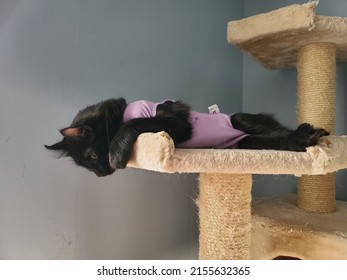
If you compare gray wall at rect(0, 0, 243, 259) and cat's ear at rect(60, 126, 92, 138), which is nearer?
cat's ear at rect(60, 126, 92, 138)

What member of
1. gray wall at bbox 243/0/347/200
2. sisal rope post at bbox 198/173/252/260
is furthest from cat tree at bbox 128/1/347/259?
gray wall at bbox 243/0/347/200

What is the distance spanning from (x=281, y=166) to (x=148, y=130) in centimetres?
33

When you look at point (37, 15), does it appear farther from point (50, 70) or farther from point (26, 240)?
point (26, 240)

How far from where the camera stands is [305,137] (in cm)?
77

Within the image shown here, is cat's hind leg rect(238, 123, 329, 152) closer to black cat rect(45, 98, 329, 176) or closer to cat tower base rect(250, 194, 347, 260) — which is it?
Answer: black cat rect(45, 98, 329, 176)

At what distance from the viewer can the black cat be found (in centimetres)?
75

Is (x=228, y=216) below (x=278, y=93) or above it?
below

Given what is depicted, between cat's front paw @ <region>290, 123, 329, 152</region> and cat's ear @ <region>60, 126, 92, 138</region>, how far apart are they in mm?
563

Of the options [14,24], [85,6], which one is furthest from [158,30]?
[14,24]

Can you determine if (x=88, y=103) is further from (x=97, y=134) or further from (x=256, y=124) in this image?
(x=256, y=124)

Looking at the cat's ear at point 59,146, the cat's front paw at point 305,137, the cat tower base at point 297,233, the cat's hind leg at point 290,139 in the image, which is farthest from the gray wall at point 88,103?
the cat's front paw at point 305,137

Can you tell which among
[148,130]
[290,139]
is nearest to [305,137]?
[290,139]

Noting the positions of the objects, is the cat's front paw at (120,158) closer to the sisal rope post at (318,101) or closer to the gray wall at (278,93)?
the sisal rope post at (318,101)

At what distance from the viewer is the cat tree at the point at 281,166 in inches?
26.7
